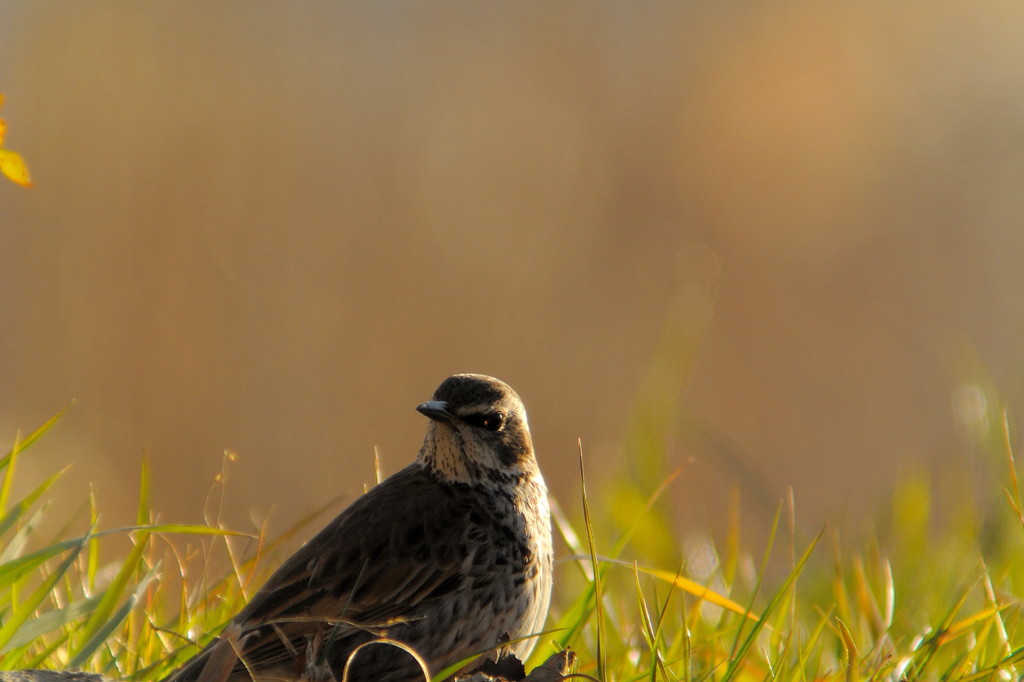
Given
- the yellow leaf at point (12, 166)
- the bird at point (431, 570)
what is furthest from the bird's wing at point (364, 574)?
the yellow leaf at point (12, 166)

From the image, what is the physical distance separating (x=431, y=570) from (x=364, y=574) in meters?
0.22

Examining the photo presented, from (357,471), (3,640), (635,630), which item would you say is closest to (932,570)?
(635,630)

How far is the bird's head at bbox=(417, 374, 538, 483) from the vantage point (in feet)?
13.7

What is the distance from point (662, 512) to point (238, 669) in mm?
2454

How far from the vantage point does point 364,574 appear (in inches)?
146

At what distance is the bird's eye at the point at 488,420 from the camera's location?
4.20 m

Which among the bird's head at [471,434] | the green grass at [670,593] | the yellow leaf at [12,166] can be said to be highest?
the yellow leaf at [12,166]

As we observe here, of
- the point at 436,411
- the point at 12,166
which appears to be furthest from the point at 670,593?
the point at 12,166

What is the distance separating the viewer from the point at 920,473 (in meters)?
5.68

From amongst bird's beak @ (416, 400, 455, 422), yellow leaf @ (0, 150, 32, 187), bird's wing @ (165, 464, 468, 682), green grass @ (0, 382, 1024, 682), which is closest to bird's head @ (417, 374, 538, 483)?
bird's beak @ (416, 400, 455, 422)

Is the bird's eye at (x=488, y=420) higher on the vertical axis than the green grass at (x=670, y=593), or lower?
higher

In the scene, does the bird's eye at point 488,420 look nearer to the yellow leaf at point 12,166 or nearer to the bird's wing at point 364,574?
the bird's wing at point 364,574

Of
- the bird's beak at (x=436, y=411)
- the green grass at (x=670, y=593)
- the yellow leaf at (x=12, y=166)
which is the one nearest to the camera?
the yellow leaf at (x=12, y=166)

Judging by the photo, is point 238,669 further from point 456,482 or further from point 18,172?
point 18,172
